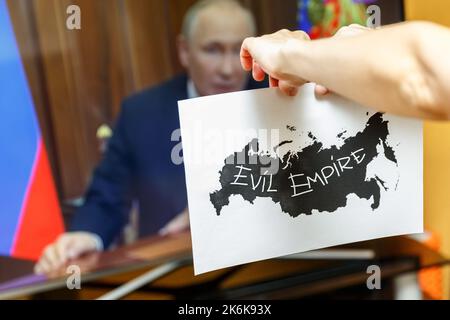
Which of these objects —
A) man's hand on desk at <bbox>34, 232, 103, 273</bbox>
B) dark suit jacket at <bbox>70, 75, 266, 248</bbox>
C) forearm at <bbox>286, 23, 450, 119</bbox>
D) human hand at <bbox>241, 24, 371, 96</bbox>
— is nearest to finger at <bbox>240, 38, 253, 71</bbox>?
human hand at <bbox>241, 24, 371, 96</bbox>

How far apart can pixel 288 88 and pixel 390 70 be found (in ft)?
0.60

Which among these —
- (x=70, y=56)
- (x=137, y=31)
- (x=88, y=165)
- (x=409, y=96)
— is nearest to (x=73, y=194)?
(x=88, y=165)

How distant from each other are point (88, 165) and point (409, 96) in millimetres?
1034

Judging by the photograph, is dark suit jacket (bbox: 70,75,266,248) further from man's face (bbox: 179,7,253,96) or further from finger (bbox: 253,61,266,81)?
finger (bbox: 253,61,266,81)

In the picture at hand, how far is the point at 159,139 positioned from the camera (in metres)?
1.31

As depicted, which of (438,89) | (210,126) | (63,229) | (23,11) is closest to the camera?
(438,89)

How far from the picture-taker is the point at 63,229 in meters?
1.23

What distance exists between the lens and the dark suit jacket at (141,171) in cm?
128

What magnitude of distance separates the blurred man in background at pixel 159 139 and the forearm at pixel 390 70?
2.91 ft

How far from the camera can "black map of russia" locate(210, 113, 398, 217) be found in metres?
0.55

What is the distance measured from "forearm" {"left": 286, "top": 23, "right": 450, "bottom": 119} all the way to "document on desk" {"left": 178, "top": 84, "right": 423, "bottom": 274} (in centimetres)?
13

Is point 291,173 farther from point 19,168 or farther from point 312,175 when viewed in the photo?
point 19,168

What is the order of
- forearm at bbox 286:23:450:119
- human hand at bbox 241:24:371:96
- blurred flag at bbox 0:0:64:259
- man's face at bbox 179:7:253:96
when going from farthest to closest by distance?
man's face at bbox 179:7:253:96
blurred flag at bbox 0:0:64:259
human hand at bbox 241:24:371:96
forearm at bbox 286:23:450:119

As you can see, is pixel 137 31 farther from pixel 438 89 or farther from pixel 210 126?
pixel 438 89
